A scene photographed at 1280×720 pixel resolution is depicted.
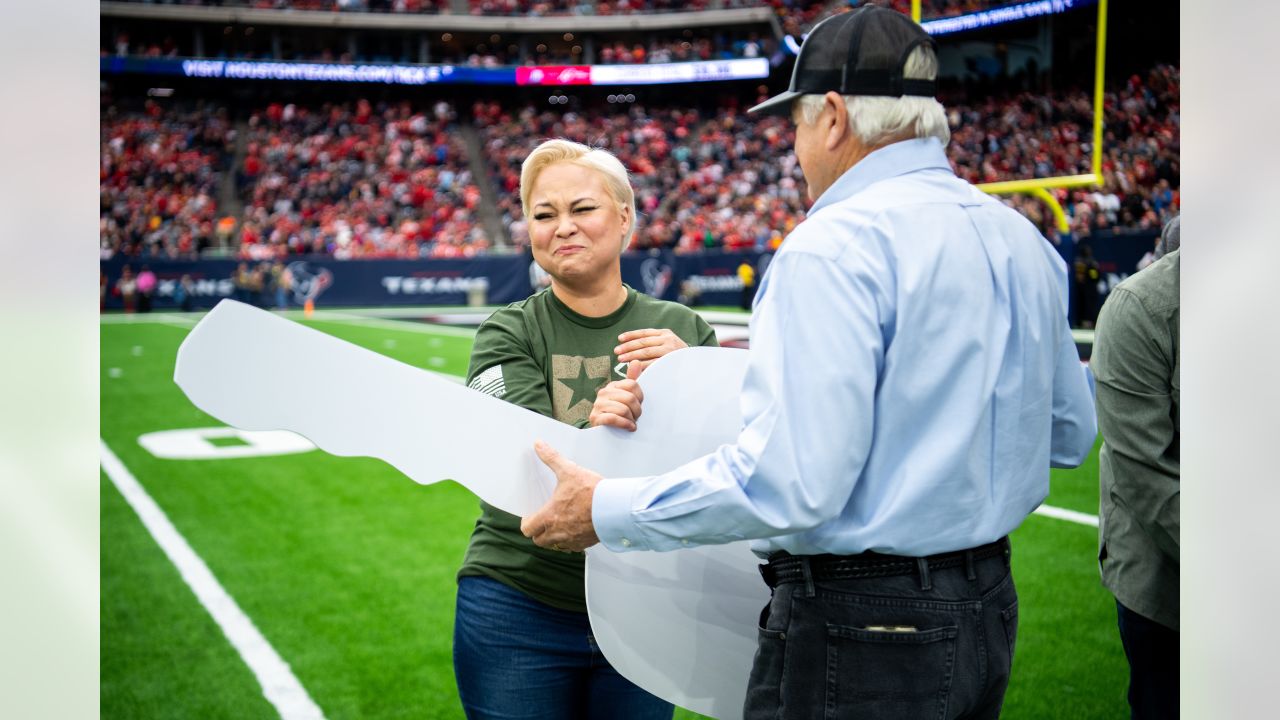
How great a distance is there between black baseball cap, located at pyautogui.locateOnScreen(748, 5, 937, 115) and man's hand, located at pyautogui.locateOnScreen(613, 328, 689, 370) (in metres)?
0.59

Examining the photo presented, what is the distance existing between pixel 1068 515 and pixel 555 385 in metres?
5.35

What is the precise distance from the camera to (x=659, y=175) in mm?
35938

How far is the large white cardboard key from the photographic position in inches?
71.6

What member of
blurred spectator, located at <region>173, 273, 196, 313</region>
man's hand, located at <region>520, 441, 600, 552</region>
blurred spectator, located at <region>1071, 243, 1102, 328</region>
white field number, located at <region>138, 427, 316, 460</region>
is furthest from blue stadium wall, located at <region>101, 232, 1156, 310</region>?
man's hand, located at <region>520, 441, 600, 552</region>

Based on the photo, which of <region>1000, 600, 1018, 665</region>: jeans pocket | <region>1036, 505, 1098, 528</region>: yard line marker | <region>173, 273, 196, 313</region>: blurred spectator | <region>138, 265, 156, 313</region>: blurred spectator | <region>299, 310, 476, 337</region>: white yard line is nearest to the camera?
<region>1000, 600, 1018, 665</region>: jeans pocket

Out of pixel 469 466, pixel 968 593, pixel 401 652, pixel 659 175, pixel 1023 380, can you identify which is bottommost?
pixel 401 652

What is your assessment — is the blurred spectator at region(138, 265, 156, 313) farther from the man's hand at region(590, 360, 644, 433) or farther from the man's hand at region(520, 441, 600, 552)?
the man's hand at region(520, 441, 600, 552)

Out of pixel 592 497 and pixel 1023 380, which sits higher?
pixel 1023 380

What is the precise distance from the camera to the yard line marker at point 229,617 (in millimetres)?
4066
